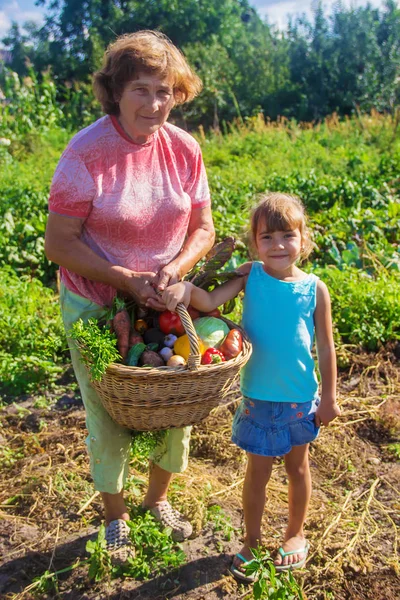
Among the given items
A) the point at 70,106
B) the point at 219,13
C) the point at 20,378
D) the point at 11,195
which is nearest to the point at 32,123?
the point at 70,106

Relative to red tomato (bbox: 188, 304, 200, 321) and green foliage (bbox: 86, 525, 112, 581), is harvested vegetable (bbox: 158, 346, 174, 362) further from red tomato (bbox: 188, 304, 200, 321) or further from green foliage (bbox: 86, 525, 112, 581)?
green foliage (bbox: 86, 525, 112, 581)

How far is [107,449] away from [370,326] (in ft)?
7.91

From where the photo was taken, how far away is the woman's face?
2.20m

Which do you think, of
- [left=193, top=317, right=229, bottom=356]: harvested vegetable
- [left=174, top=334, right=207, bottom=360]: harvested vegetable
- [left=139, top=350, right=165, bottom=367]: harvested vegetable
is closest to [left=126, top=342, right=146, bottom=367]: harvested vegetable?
[left=139, top=350, right=165, bottom=367]: harvested vegetable

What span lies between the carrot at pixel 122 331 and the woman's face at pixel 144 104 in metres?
0.66

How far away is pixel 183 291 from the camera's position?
2.16 m

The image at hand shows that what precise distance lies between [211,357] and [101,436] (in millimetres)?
645

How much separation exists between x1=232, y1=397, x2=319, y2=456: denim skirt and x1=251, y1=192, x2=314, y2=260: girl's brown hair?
0.62 meters

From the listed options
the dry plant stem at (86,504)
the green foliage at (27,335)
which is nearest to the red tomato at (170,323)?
the dry plant stem at (86,504)

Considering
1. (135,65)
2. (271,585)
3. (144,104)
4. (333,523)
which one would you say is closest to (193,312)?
(144,104)

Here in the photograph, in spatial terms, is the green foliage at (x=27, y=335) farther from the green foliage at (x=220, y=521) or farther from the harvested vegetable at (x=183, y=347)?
the harvested vegetable at (x=183, y=347)

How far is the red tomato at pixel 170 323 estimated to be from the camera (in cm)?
222

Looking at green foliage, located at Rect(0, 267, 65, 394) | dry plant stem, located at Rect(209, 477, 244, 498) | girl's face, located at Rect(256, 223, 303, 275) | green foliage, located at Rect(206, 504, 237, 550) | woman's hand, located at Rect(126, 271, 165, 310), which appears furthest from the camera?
green foliage, located at Rect(0, 267, 65, 394)

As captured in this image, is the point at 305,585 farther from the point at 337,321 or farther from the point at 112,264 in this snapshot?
the point at 337,321
